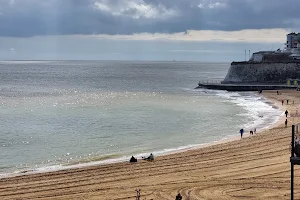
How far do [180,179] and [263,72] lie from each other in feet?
265

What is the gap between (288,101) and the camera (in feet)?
206

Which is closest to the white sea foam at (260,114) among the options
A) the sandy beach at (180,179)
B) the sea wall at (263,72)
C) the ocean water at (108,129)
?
the ocean water at (108,129)

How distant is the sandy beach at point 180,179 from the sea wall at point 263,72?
7010cm

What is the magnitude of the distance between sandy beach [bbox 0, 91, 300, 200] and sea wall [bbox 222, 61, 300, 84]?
7010 cm

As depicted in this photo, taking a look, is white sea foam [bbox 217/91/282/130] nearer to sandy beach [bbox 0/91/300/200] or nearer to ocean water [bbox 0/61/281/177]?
ocean water [bbox 0/61/281/177]

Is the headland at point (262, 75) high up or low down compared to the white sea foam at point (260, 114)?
up

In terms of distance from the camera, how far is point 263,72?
9781 cm

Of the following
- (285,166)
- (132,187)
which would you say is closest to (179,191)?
(132,187)

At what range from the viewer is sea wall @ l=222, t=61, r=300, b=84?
310 ft

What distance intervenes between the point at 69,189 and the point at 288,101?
1920 inches

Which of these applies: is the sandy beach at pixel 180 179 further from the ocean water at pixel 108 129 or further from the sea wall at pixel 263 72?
the sea wall at pixel 263 72

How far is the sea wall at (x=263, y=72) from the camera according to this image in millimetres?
94438

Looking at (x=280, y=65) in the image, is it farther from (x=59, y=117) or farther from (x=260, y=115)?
(x=59, y=117)

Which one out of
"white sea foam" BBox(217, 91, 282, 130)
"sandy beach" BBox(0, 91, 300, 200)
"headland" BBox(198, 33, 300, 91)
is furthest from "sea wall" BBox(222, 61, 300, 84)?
Result: "sandy beach" BBox(0, 91, 300, 200)
